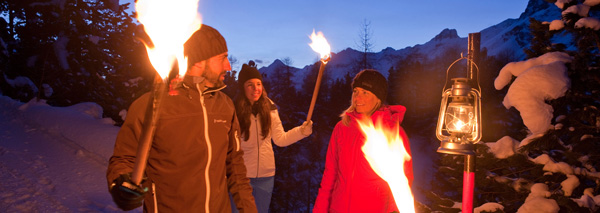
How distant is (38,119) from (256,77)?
1172 cm

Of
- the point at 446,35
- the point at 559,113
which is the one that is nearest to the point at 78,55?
the point at 559,113

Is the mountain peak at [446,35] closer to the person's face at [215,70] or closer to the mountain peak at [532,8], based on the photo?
the mountain peak at [532,8]

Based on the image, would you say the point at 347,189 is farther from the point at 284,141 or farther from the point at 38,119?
the point at 38,119

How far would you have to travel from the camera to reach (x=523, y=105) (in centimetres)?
355

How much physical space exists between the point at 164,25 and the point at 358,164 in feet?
8.16

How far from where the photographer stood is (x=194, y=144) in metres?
2.59

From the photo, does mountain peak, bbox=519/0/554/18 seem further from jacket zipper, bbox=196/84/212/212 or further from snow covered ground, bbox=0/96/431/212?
jacket zipper, bbox=196/84/212/212

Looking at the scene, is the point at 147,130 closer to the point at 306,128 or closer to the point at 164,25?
the point at 164,25

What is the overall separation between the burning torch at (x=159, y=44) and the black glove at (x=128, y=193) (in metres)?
0.07

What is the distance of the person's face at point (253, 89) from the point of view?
4.80 metres

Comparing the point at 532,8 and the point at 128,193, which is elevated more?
the point at 532,8

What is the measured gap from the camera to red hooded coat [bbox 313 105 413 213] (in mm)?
3410

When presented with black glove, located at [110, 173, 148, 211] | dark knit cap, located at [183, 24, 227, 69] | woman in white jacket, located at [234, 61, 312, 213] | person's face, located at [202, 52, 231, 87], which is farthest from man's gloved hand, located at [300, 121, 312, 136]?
black glove, located at [110, 173, 148, 211]

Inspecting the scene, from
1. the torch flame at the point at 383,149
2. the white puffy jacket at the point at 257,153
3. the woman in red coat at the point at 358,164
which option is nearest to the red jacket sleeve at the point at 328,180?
the woman in red coat at the point at 358,164
